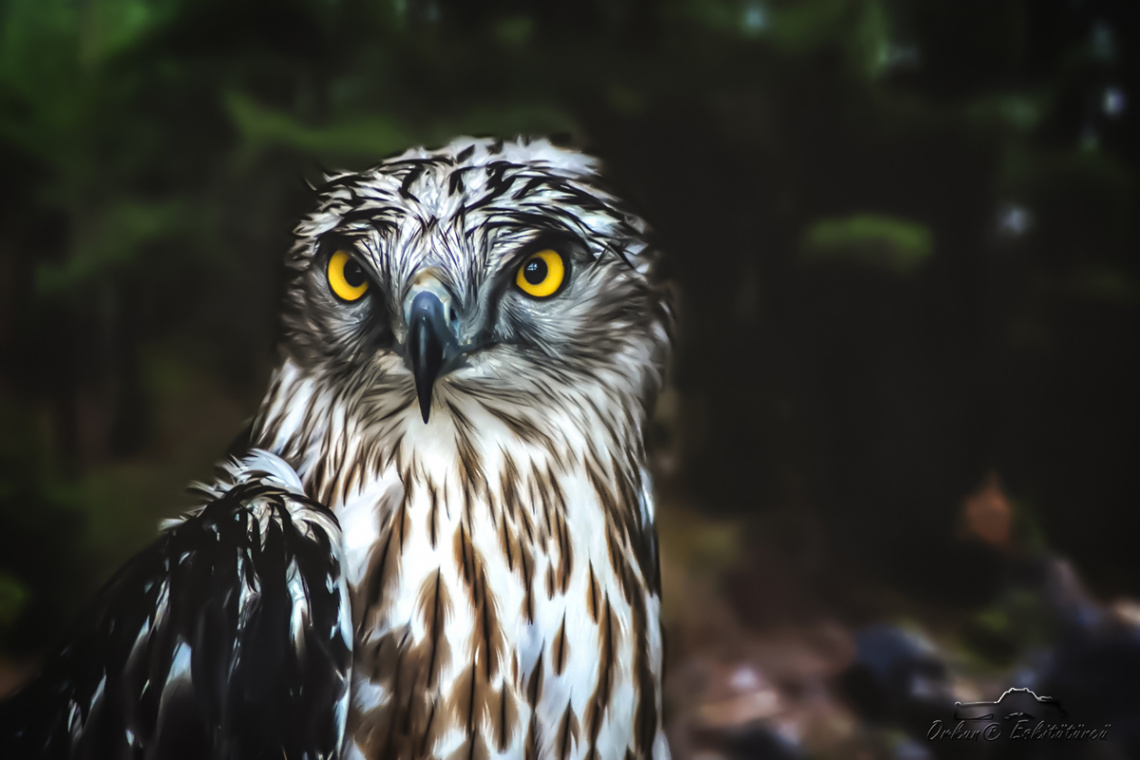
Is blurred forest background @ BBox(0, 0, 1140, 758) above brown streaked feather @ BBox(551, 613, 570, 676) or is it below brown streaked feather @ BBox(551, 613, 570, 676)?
above

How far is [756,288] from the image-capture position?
1271 millimetres

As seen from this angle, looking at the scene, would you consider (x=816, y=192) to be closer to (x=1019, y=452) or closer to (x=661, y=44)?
(x=661, y=44)

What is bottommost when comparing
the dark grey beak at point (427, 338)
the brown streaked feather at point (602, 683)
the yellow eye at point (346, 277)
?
the brown streaked feather at point (602, 683)

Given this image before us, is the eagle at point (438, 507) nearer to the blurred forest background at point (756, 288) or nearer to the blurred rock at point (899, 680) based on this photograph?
the blurred forest background at point (756, 288)

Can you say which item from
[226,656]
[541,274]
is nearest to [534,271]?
[541,274]

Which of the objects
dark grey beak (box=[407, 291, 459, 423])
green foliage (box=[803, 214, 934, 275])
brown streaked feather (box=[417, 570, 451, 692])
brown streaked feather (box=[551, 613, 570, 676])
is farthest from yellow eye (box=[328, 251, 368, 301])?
green foliage (box=[803, 214, 934, 275])

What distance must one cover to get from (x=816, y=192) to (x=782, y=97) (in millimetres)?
168

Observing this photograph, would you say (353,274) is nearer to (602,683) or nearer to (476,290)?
(476,290)

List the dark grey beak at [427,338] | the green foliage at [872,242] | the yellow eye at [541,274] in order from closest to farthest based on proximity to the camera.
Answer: the dark grey beak at [427,338] → the yellow eye at [541,274] → the green foliage at [872,242]

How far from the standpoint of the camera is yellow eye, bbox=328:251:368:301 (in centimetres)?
102

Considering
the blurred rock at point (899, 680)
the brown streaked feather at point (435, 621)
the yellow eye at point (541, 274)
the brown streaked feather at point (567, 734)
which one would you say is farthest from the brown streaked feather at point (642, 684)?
the yellow eye at point (541, 274)

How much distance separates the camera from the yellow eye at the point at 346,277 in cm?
102

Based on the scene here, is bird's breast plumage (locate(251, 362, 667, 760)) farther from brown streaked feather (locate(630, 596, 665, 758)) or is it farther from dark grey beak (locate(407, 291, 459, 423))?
dark grey beak (locate(407, 291, 459, 423))

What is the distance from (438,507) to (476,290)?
0.32m
